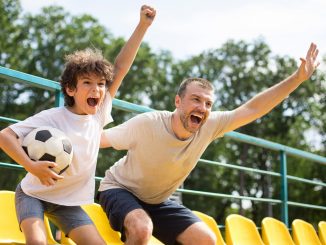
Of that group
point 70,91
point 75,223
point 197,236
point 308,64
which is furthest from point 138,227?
point 308,64

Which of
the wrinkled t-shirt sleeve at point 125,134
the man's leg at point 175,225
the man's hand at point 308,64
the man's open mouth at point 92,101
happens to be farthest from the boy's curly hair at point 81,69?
the man's hand at point 308,64

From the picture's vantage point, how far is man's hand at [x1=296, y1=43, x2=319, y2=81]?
12.7ft

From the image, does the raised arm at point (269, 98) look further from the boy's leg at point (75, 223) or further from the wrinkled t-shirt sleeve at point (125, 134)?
the boy's leg at point (75, 223)

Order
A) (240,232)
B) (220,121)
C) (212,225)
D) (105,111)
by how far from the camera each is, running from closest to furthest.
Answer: (105,111) < (220,121) < (212,225) < (240,232)

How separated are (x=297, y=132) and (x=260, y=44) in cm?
578

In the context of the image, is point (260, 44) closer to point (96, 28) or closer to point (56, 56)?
point (96, 28)

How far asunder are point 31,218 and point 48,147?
0.36 metres

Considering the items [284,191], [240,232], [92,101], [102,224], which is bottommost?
[240,232]

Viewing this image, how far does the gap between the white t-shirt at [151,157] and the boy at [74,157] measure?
0.28m

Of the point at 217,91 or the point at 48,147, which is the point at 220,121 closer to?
the point at 48,147

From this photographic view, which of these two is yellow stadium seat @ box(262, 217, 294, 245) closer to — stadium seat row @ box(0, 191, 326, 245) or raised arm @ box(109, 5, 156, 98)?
stadium seat row @ box(0, 191, 326, 245)

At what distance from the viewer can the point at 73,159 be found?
325 cm

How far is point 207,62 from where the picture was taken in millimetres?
37031

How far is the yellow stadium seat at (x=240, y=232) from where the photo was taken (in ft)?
15.7
